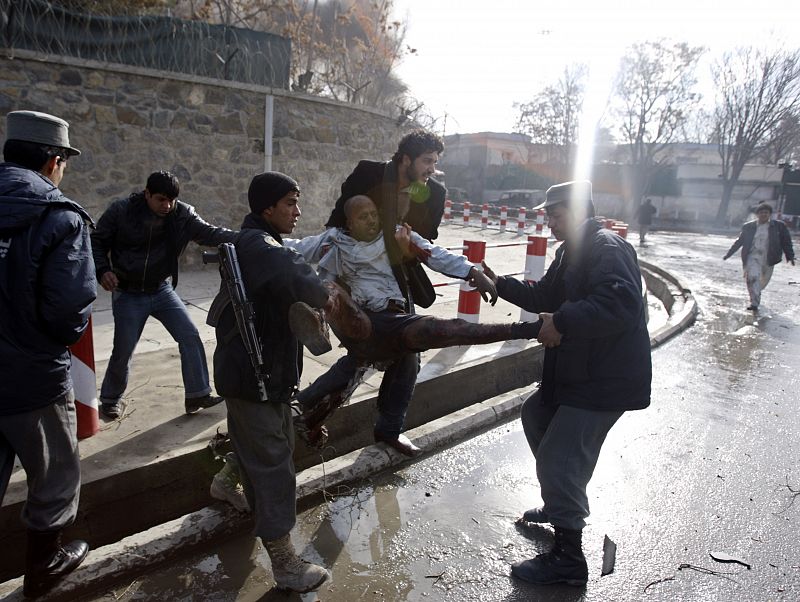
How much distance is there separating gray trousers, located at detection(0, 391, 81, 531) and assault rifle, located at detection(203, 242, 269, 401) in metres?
0.82

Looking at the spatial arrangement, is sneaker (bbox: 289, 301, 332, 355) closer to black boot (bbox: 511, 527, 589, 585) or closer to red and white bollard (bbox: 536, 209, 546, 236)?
black boot (bbox: 511, 527, 589, 585)

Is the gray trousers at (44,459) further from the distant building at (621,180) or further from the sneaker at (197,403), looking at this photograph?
the distant building at (621,180)

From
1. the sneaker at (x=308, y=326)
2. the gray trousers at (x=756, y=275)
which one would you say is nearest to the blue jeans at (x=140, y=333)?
the sneaker at (x=308, y=326)

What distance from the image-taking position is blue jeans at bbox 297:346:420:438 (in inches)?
137

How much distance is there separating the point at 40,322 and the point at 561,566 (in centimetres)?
253

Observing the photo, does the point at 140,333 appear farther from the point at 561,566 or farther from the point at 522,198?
the point at 522,198

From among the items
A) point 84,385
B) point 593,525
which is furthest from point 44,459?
point 593,525

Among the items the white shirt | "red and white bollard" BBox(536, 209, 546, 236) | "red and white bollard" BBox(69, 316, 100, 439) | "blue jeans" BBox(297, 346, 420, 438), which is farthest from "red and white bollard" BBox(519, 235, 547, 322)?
"red and white bollard" BBox(536, 209, 546, 236)

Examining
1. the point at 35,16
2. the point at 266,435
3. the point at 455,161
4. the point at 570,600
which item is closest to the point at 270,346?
the point at 266,435

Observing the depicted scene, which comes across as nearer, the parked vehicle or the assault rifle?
the assault rifle

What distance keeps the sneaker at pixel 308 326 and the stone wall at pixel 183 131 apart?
656 cm

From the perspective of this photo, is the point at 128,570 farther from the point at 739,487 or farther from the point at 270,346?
the point at 739,487

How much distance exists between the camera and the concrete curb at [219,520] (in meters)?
2.50

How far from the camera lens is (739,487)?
12.1 ft
